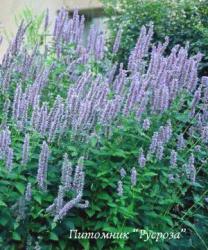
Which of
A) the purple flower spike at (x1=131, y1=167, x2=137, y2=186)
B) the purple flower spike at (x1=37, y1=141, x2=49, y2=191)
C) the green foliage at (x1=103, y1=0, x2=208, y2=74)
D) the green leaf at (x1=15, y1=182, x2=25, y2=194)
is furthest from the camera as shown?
the green foliage at (x1=103, y1=0, x2=208, y2=74)

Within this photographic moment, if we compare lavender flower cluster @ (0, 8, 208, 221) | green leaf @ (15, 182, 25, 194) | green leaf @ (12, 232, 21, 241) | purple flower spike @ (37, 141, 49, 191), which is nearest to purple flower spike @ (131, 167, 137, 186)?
lavender flower cluster @ (0, 8, 208, 221)

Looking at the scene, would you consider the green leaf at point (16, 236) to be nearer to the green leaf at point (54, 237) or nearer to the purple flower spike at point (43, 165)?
the green leaf at point (54, 237)

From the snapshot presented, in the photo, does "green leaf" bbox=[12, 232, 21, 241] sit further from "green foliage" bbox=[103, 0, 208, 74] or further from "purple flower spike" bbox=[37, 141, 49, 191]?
"green foliage" bbox=[103, 0, 208, 74]

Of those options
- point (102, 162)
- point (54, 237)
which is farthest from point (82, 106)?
point (54, 237)

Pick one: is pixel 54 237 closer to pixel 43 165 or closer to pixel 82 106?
pixel 43 165

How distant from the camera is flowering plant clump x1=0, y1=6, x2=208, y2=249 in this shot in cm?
365

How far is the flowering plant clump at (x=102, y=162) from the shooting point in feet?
12.0

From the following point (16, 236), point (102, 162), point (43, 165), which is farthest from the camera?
point (102, 162)

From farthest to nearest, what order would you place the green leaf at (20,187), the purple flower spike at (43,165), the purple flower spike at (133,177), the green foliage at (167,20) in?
the green foliage at (167,20), the purple flower spike at (133,177), the green leaf at (20,187), the purple flower spike at (43,165)

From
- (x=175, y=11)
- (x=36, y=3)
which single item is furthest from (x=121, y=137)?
(x=36, y=3)

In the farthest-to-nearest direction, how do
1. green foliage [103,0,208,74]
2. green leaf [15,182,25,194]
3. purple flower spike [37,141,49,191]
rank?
1. green foliage [103,0,208,74]
2. green leaf [15,182,25,194]
3. purple flower spike [37,141,49,191]

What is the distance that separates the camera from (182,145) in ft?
13.6

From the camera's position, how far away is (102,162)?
3.90m

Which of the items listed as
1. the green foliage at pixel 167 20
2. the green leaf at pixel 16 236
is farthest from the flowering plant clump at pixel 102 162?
the green foliage at pixel 167 20
